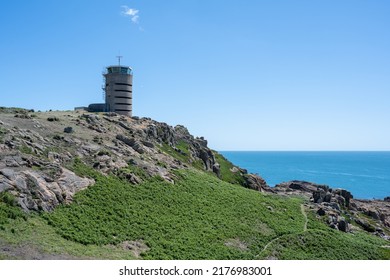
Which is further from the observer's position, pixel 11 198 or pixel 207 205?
pixel 207 205

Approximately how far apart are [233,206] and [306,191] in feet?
168

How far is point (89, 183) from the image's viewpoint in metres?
39.5

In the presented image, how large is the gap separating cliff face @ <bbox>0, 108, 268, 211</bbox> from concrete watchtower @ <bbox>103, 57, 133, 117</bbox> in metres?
5.52

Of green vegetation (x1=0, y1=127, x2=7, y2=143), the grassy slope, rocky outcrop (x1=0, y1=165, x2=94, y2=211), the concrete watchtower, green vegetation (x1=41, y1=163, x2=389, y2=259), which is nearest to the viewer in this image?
the grassy slope

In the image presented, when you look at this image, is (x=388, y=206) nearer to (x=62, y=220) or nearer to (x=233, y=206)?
(x=233, y=206)

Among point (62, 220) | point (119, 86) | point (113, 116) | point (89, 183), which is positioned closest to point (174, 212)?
point (89, 183)

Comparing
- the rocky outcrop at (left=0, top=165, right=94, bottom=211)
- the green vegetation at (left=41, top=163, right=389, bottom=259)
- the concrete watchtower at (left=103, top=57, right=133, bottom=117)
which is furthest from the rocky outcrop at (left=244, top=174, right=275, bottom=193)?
the rocky outcrop at (left=0, top=165, right=94, bottom=211)

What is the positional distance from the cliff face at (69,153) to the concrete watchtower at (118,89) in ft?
18.1

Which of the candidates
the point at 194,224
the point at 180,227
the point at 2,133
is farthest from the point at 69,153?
the point at 194,224

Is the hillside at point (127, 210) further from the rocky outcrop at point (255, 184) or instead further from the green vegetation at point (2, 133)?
the rocky outcrop at point (255, 184)

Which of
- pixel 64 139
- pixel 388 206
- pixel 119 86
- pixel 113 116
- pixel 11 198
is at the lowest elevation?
pixel 388 206

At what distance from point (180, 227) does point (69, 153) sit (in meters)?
18.1

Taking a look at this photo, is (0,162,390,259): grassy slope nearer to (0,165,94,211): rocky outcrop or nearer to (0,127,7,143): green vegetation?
(0,165,94,211): rocky outcrop

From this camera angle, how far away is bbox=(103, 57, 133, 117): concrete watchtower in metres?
84.3
